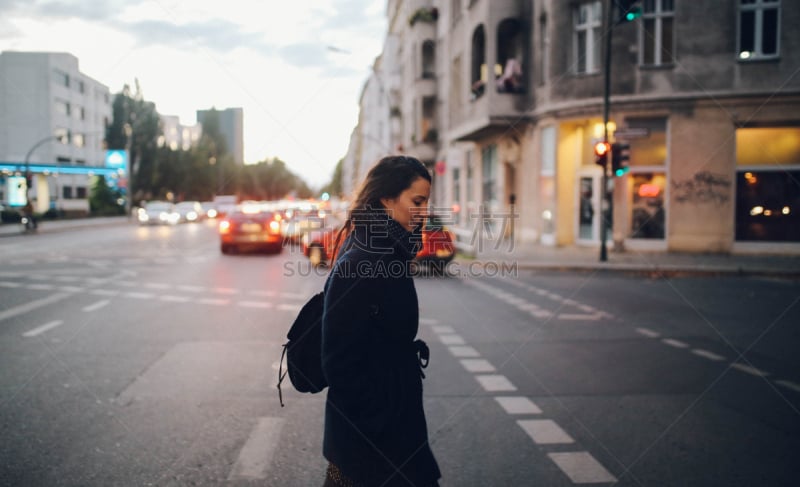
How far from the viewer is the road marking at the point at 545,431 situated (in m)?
4.52

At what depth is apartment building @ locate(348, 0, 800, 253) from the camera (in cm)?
2002

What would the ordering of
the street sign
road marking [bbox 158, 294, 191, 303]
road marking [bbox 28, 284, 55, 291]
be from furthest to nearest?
the street sign < road marking [bbox 28, 284, 55, 291] < road marking [bbox 158, 294, 191, 303]

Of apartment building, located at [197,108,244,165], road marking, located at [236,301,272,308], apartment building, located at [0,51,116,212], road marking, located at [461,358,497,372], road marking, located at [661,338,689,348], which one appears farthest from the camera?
apartment building, located at [197,108,244,165]

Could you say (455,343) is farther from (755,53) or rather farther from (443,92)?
(443,92)

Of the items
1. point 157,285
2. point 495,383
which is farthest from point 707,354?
point 157,285

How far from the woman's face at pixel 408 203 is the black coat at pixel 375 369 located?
0.11m

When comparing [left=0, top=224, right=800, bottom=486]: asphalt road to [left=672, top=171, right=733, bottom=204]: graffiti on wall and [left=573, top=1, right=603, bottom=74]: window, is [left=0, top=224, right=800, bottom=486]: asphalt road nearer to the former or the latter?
[left=672, top=171, right=733, bottom=204]: graffiti on wall

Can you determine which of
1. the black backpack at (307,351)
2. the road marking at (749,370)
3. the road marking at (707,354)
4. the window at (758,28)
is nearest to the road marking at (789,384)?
the road marking at (749,370)

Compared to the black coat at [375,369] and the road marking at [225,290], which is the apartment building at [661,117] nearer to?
the road marking at [225,290]

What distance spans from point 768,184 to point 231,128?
15729 centimetres

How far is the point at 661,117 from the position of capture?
21188 mm

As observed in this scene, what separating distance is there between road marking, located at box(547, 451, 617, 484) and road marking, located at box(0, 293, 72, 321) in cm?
835

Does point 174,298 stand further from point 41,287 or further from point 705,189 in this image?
point 705,189

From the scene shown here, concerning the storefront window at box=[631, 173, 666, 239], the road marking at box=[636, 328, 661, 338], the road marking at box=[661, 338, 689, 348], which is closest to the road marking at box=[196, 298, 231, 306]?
the road marking at box=[636, 328, 661, 338]
